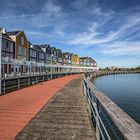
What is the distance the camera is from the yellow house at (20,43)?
152 ft

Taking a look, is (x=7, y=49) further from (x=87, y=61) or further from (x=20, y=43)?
(x=87, y=61)

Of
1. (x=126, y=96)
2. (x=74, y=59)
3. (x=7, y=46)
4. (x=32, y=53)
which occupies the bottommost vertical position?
(x=126, y=96)

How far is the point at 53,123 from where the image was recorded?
20.0ft

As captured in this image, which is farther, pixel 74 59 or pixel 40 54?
pixel 74 59

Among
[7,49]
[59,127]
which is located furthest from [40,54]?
[59,127]

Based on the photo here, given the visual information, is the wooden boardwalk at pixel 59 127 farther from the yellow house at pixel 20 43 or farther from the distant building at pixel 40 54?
the distant building at pixel 40 54

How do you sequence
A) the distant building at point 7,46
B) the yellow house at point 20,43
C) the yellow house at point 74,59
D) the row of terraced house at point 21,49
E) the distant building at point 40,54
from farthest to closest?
the yellow house at point 74,59 < the distant building at point 40,54 < the yellow house at point 20,43 < the row of terraced house at point 21,49 < the distant building at point 7,46

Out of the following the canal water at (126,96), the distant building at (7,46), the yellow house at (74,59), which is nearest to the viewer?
the canal water at (126,96)

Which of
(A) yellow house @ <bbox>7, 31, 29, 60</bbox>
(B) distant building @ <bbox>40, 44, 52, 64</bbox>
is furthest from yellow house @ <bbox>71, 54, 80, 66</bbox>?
(A) yellow house @ <bbox>7, 31, 29, 60</bbox>

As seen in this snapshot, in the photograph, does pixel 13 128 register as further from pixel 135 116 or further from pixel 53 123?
pixel 135 116

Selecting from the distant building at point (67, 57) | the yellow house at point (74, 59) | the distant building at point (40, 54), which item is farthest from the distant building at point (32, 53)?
the yellow house at point (74, 59)

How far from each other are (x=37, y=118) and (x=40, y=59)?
61.3 m

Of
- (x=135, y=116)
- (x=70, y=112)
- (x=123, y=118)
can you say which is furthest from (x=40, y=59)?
(x=123, y=118)

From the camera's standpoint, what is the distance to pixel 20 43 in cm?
4928
